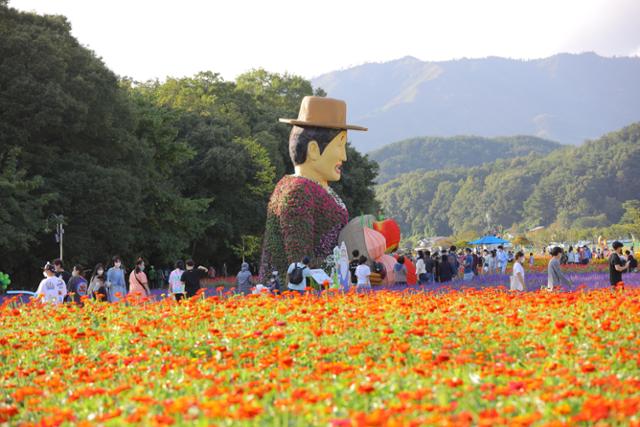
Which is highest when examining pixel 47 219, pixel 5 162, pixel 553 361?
pixel 5 162

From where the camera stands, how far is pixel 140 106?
115 feet

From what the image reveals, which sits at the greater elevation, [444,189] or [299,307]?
[444,189]

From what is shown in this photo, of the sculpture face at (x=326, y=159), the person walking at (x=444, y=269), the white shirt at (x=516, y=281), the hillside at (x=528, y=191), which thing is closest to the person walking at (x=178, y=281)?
the white shirt at (x=516, y=281)

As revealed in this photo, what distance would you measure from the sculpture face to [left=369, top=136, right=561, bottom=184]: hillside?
162572 mm

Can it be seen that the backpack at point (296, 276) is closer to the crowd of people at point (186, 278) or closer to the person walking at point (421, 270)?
the crowd of people at point (186, 278)

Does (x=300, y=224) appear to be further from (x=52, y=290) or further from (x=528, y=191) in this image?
(x=528, y=191)

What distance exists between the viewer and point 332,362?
279 inches

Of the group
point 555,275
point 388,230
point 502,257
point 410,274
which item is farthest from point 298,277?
point 502,257

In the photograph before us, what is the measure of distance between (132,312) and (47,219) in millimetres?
16993

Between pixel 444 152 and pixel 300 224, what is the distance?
174m

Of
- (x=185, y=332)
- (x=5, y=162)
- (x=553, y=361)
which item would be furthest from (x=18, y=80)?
(x=553, y=361)

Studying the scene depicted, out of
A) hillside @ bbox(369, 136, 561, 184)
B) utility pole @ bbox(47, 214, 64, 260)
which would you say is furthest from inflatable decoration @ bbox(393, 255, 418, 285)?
hillside @ bbox(369, 136, 561, 184)

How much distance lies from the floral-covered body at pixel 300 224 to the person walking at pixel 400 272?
2305mm

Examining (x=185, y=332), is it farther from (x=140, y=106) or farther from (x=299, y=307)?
(x=140, y=106)
